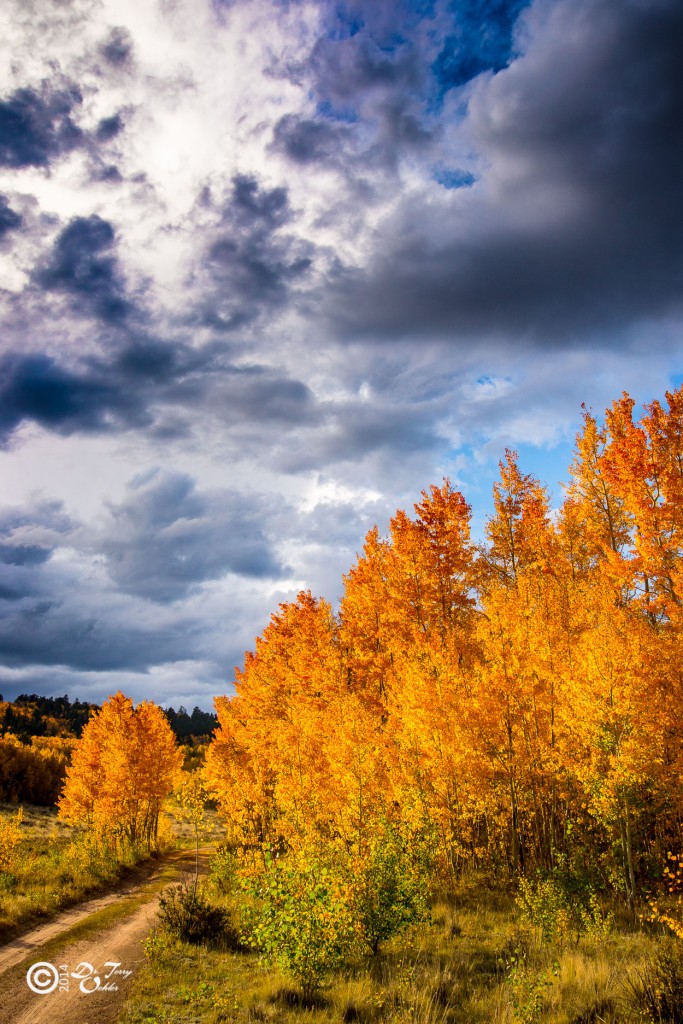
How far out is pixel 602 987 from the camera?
35.0 feet

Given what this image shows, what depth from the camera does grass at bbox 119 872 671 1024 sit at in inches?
393

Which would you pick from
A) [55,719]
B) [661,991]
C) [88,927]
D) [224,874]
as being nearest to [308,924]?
[661,991]

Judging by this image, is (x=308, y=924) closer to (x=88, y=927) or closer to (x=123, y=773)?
(x=88, y=927)

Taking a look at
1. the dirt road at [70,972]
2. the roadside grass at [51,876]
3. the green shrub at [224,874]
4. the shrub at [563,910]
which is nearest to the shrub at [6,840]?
the roadside grass at [51,876]

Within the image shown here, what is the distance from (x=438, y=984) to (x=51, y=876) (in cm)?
2131

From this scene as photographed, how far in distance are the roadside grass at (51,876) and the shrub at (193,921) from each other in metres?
5.24

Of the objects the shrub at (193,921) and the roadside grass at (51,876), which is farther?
the roadside grass at (51,876)

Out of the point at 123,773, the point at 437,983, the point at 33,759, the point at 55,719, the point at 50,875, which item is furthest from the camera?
the point at 55,719

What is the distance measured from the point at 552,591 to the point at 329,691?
11010 millimetres

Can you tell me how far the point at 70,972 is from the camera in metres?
14.5

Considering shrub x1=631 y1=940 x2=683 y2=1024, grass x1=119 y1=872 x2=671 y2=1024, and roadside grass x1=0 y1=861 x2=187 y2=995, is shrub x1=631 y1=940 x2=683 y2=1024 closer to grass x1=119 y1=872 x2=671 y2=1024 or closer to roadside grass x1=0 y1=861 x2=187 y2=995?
grass x1=119 y1=872 x2=671 y2=1024

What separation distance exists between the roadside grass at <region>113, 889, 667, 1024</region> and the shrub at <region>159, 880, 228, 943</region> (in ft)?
2.84

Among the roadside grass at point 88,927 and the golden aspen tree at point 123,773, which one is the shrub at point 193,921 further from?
the golden aspen tree at point 123,773

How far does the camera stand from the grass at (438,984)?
998 cm
